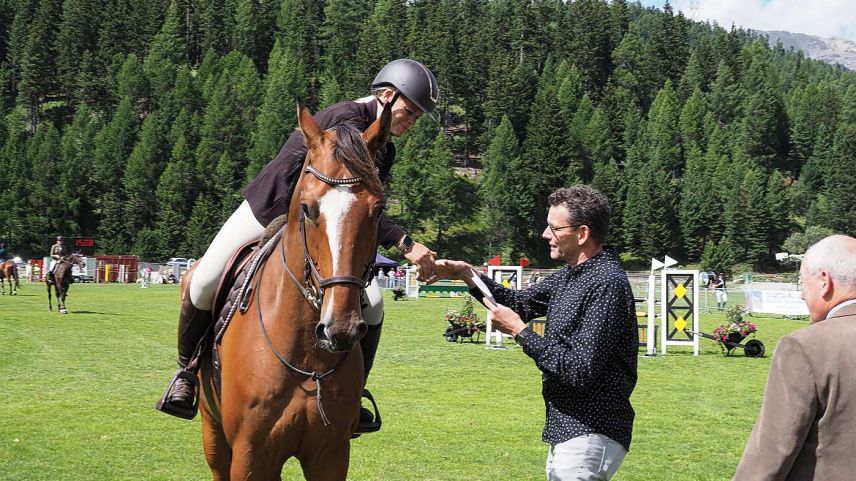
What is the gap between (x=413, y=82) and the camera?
535cm

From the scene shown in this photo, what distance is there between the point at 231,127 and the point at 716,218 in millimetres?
61325

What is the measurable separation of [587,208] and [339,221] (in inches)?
54.2

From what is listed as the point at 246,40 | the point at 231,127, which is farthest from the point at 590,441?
the point at 246,40

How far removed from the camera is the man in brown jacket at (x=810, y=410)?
3062 mm

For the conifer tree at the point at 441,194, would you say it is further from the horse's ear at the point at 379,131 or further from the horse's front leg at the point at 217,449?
the horse's ear at the point at 379,131

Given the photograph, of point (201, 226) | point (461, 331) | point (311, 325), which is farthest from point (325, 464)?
point (201, 226)

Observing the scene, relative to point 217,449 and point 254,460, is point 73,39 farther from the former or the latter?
point 254,460

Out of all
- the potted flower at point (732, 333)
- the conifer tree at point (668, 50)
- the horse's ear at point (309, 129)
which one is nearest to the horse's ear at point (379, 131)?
the horse's ear at point (309, 129)

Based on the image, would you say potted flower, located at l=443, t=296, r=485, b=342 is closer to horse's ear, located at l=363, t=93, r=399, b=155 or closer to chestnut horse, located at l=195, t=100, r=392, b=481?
chestnut horse, located at l=195, t=100, r=392, b=481

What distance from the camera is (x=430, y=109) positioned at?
555 centimetres

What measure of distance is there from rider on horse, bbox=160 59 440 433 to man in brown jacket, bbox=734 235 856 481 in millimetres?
2353

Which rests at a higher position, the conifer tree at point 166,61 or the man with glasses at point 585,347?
the conifer tree at point 166,61

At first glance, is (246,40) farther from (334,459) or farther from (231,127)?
(334,459)

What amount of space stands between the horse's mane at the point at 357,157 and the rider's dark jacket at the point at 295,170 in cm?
49
